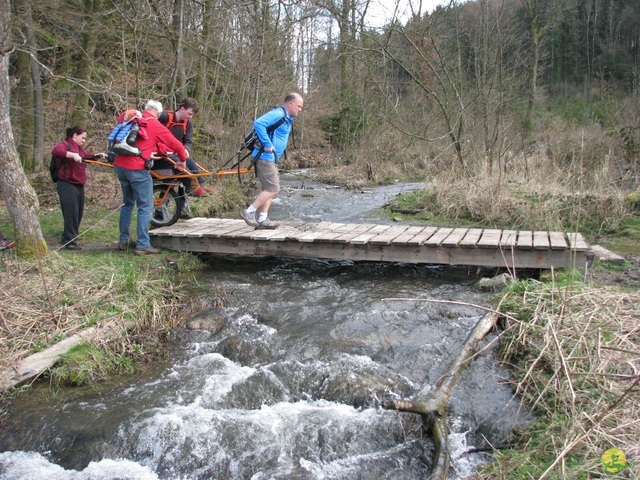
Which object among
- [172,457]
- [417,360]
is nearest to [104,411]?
[172,457]

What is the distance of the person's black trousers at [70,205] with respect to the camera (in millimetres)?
7156

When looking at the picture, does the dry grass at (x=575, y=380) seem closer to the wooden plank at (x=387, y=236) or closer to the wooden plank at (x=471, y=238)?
the wooden plank at (x=471, y=238)

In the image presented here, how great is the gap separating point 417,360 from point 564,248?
2699 millimetres

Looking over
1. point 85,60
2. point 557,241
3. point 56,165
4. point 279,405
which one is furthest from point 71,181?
point 85,60

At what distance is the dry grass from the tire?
513cm

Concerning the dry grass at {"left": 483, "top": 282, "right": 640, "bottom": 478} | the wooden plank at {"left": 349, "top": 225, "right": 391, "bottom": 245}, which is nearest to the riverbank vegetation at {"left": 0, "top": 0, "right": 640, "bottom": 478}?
the dry grass at {"left": 483, "top": 282, "right": 640, "bottom": 478}

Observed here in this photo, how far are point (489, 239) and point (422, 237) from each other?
0.84 m

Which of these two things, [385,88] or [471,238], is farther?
[385,88]

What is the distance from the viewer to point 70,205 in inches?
283

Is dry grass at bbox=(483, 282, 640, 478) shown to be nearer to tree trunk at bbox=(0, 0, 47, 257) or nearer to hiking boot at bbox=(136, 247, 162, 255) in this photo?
hiking boot at bbox=(136, 247, 162, 255)

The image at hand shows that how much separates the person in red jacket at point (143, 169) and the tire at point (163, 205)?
69 centimetres

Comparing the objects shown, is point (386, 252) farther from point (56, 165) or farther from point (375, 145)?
point (375, 145)

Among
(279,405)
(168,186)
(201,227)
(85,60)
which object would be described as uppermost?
(85,60)

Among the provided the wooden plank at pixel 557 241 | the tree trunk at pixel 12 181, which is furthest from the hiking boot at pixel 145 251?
the wooden plank at pixel 557 241
